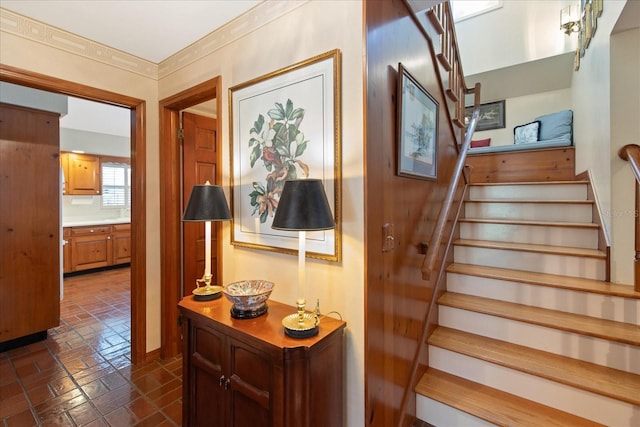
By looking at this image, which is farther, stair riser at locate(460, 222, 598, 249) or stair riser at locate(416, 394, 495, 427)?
stair riser at locate(460, 222, 598, 249)

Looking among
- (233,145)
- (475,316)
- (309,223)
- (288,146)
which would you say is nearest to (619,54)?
(475,316)

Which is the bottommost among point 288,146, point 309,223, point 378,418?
point 378,418

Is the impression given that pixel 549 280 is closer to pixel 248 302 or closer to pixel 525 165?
pixel 525 165

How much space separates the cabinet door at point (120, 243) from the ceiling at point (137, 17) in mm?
4422

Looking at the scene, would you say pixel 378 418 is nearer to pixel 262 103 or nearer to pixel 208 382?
pixel 208 382

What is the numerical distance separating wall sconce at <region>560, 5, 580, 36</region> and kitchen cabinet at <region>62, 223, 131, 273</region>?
750 centimetres

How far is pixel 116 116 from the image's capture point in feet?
14.8

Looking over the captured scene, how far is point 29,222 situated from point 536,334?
4345 millimetres

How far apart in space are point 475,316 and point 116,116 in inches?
218

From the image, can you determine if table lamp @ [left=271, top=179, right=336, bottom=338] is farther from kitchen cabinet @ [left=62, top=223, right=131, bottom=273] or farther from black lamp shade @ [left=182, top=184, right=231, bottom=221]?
kitchen cabinet @ [left=62, top=223, right=131, bottom=273]

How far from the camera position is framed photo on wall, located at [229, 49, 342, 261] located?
1350 millimetres

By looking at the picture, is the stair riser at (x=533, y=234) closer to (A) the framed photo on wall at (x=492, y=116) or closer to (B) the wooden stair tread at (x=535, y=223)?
(B) the wooden stair tread at (x=535, y=223)

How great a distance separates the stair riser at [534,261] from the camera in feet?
6.55

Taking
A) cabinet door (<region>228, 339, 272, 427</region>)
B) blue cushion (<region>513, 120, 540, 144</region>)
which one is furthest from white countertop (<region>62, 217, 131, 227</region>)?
blue cushion (<region>513, 120, 540, 144</region>)
